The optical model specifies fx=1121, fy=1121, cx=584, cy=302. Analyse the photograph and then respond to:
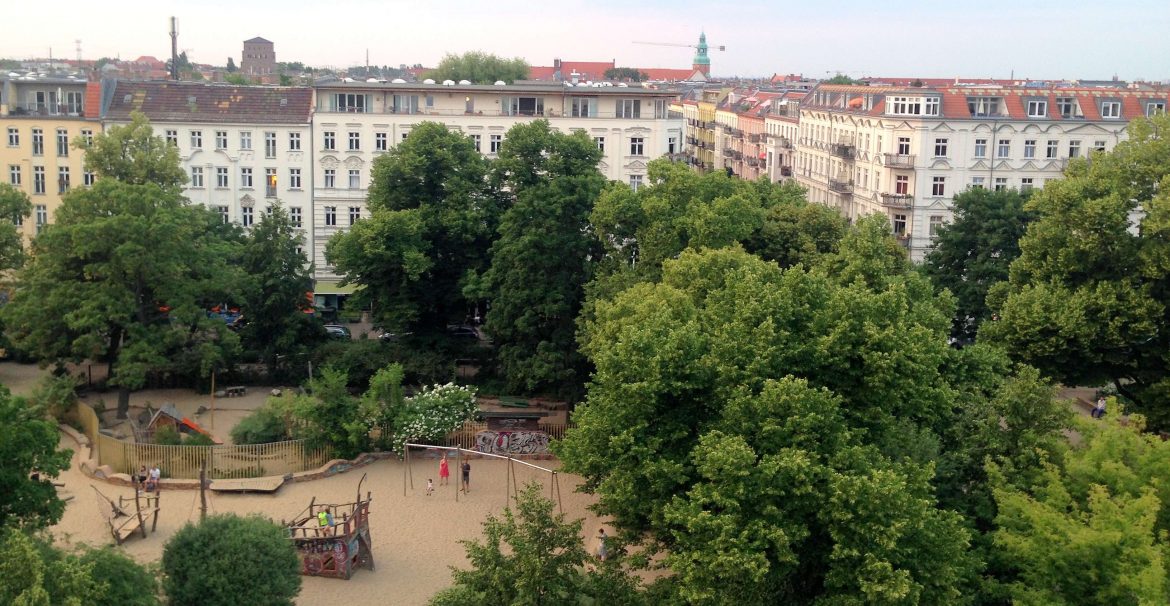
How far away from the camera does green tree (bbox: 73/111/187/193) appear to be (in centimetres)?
4412

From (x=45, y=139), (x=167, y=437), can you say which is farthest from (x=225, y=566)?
(x=45, y=139)

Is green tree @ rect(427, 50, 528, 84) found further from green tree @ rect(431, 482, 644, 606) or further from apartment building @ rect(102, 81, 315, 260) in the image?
green tree @ rect(431, 482, 644, 606)

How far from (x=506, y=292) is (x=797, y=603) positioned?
21.7 m

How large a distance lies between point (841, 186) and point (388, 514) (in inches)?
1622

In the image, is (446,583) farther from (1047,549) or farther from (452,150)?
(452,150)

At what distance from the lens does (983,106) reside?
5628 centimetres

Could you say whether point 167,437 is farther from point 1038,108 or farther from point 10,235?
point 1038,108

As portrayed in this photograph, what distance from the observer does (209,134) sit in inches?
2228

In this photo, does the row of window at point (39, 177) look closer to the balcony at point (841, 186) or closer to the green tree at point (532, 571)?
the balcony at point (841, 186)

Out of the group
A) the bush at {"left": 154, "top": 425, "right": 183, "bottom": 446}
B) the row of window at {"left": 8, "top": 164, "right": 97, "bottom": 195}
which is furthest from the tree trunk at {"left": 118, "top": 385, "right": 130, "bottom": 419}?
the row of window at {"left": 8, "top": 164, "right": 97, "bottom": 195}

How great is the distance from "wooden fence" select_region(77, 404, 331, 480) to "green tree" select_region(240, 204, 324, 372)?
30.0ft

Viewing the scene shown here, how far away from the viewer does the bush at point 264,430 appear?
36438mm

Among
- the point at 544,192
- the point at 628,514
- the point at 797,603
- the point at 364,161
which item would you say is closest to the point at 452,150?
the point at 544,192

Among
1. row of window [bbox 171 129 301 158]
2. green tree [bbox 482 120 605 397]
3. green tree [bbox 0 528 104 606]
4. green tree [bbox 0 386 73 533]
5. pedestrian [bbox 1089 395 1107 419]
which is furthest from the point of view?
row of window [bbox 171 129 301 158]
